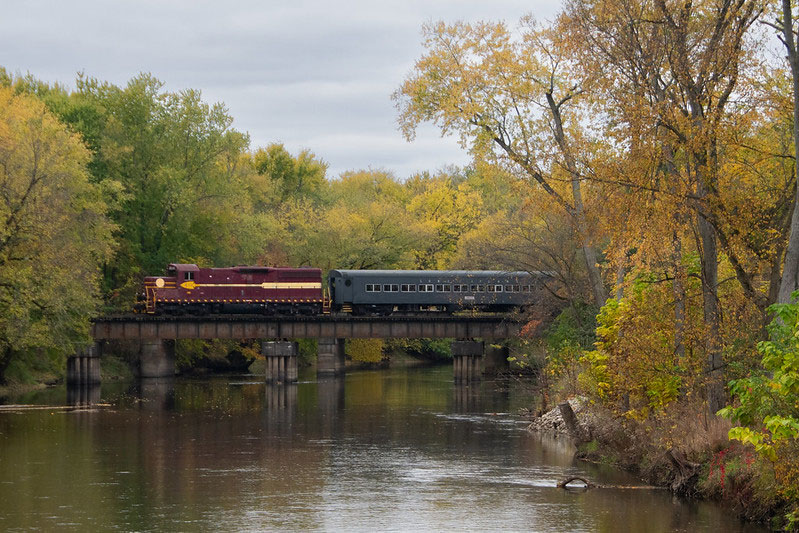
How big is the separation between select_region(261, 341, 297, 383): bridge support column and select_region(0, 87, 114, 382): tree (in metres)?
12.6

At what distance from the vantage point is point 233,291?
229 ft

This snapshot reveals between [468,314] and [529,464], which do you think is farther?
[468,314]

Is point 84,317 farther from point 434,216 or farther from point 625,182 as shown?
point 434,216

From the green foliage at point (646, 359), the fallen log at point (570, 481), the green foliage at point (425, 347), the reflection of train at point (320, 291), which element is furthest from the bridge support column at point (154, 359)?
the fallen log at point (570, 481)

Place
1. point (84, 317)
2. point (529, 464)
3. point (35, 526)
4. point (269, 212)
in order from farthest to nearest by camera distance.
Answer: point (269, 212), point (84, 317), point (529, 464), point (35, 526)

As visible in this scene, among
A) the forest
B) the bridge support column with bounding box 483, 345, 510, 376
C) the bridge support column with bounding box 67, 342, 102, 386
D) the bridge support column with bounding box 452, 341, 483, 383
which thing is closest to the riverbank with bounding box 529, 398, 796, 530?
the forest

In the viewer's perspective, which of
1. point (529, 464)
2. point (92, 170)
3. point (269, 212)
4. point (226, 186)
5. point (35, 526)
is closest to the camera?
point (35, 526)

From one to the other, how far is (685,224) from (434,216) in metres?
73.2

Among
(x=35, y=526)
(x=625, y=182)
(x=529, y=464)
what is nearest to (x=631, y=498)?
(x=529, y=464)

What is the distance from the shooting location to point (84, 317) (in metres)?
57.8

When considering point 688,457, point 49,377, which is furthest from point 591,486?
point 49,377

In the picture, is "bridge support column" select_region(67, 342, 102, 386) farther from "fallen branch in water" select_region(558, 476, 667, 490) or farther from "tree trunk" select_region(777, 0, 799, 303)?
"tree trunk" select_region(777, 0, 799, 303)

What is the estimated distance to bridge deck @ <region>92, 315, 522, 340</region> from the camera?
215 feet

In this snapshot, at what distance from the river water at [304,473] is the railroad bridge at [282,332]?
13.8m
